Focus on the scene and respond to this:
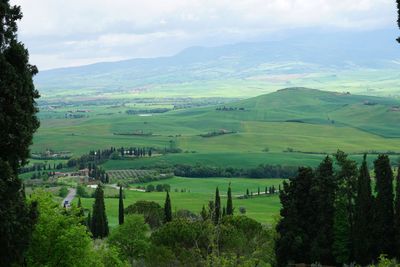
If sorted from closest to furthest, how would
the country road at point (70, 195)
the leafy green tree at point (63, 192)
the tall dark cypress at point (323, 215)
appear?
the tall dark cypress at point (323, 215)
the country road at point (70, 195)
the leafy green tree at point (63, 192)

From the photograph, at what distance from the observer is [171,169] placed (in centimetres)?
18538

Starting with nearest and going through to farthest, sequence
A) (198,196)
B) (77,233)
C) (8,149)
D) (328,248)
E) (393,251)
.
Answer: (8,149)
(77,233)
(393,251)
(328,248)
(198,196)

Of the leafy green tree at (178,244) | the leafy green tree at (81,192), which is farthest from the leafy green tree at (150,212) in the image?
the leafy green tree at (81,192)

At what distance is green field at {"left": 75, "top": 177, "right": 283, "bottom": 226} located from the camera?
378 ft

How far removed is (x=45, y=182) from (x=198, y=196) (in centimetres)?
4763

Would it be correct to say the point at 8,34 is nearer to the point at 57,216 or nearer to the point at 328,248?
the point at 57,216

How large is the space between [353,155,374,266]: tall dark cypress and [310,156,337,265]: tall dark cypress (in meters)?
3.70

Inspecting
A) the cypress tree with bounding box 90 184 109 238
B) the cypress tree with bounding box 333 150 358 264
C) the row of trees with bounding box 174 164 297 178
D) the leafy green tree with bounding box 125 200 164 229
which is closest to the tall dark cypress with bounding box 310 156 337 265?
the cypress tree with bounding box 333 150 358 264

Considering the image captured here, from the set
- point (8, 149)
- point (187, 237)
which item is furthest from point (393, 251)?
point (8, 149)

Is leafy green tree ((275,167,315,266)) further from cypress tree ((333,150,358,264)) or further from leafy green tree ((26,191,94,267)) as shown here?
leafy green tree ((26,191,94,267))

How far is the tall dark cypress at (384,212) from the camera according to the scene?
51594 mm

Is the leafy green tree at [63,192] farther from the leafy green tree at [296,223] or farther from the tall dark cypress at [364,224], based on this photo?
the tall dark cypress at [364,224]

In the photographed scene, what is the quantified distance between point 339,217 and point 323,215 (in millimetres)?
1475

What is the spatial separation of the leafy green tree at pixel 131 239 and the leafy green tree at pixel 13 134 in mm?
35253
